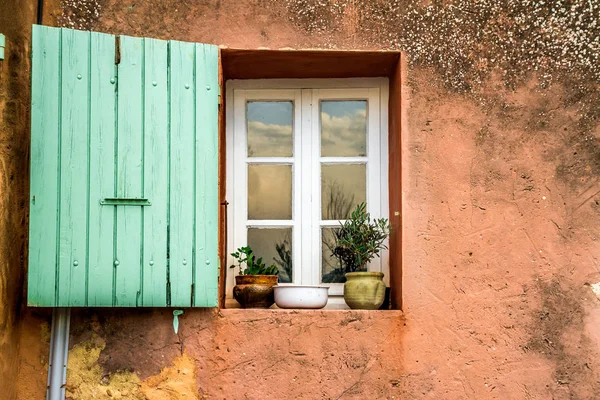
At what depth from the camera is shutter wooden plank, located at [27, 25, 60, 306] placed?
4023 mm

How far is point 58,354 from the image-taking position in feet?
13.6

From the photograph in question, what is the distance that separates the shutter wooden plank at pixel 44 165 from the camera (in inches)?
158

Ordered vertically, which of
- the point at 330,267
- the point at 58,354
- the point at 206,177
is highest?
the point at 206,177

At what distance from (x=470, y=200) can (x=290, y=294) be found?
3.17ft

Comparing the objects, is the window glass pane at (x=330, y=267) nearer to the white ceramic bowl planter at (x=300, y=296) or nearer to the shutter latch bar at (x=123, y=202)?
the white ceramic bowl planter at (x=300, y=296)

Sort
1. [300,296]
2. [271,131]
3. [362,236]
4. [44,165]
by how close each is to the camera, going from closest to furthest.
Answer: [44,165], [300,296], [362,236], [271,131]

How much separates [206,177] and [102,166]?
0.47 meters

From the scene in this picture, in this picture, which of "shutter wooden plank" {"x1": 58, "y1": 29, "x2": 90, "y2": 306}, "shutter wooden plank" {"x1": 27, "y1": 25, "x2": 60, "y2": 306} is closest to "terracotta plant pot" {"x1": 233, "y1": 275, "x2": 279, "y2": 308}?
"shutter wooden plank" {"x1": 58, "y1": 29, "x2": 90, "y2": 306}

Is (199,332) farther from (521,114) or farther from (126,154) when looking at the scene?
(521,114)

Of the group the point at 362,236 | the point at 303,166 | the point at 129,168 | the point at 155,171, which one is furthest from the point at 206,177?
the point at 362,236

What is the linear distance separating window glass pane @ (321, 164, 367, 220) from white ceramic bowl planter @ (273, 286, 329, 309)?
502 millimetres

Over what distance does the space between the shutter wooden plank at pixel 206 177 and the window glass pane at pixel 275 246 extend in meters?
0.52

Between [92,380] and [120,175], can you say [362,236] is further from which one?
[92,380]

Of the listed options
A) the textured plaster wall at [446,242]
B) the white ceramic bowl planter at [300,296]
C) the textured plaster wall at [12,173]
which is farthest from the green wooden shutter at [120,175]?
the white ceramic bowl planter at [300,296]
